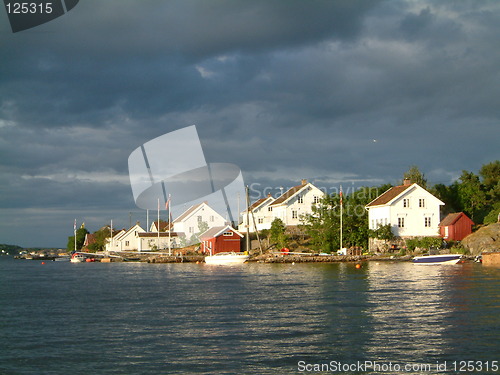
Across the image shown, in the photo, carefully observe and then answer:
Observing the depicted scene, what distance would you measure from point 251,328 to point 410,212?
5013cm

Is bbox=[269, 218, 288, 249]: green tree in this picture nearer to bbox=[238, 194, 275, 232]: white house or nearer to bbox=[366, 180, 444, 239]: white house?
bbox=[238, 194, 275, 232]: white house

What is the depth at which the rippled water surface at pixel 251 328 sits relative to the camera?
1747cm

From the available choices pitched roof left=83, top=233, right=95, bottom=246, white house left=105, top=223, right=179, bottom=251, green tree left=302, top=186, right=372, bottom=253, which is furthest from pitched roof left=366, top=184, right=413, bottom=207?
pitched roof left=83, top=233, right=95, bottom=246

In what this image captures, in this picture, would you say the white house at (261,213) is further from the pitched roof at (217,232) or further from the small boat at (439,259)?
the small boat at (439,259)

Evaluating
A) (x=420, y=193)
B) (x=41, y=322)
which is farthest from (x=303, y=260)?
(x=41, y=322)

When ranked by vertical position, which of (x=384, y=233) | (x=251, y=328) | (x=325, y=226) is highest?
(x=325, y=226)

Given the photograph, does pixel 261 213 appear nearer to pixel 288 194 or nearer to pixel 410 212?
pixel 288 194

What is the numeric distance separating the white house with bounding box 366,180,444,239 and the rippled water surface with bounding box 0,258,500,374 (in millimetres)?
30338

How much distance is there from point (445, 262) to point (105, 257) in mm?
68290

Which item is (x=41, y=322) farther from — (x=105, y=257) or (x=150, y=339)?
(x=105, y=257)

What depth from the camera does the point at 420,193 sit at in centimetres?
6944

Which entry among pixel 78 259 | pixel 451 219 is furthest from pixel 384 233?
pixel 78 259

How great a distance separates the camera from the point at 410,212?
2709 inches

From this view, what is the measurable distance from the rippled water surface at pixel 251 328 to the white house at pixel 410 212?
99.5 ft
